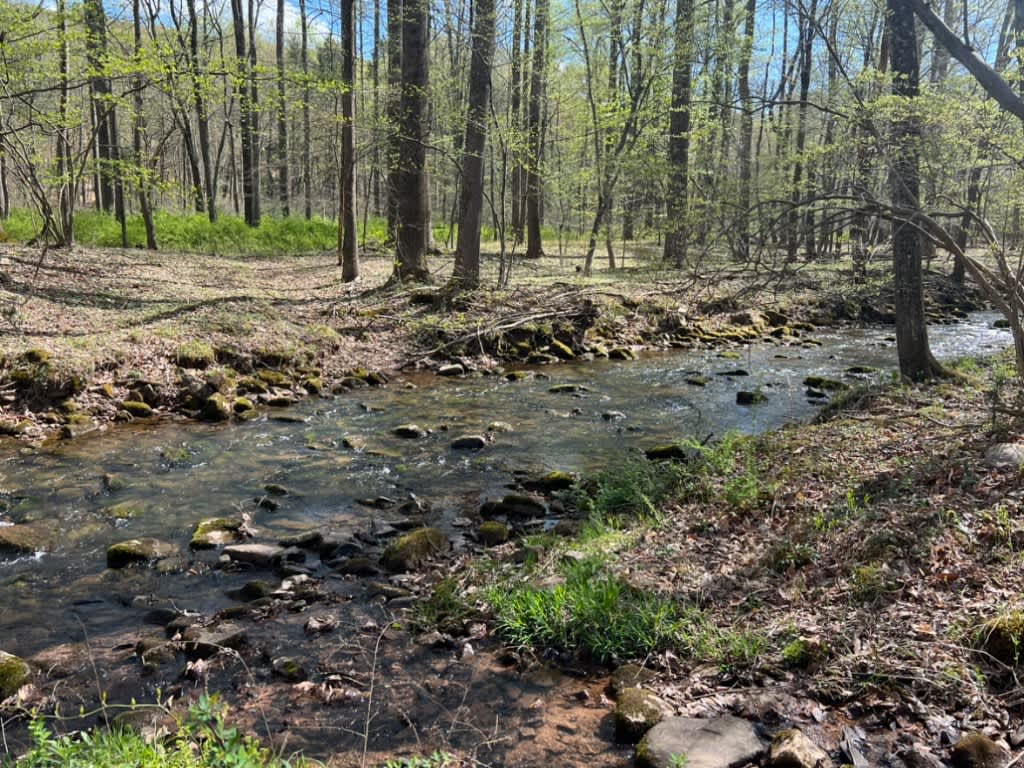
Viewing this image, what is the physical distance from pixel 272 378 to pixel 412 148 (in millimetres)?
7761

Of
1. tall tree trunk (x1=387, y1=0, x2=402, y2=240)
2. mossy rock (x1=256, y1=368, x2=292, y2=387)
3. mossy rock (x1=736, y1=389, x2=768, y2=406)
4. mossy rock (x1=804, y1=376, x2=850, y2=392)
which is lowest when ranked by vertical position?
mossy rock (x1=736, y1=389, x2=768, y2=406)

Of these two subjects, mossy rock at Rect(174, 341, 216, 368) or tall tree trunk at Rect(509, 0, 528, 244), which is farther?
tall tree trunk at Rect(509, 0, 528, 244)

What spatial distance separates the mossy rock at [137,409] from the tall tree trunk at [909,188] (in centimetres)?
Answer: 925

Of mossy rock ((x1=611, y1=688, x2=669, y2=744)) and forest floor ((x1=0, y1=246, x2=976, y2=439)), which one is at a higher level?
forest floor ((x1=0, y1=246, x2=976, y2=439))

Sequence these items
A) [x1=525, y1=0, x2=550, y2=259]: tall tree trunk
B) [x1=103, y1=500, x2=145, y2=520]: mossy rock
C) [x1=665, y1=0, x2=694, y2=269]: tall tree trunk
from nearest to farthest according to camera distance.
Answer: [x1=103, y1=500, x2=145, y2=520]: mossy rock, [x1=665, y1=0, x2=694, y2=269]: tall tree trunk, [x1=525, y1=0, x2=550, y2=259]: tall tree trunk

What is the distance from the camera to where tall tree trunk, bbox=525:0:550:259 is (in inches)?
679

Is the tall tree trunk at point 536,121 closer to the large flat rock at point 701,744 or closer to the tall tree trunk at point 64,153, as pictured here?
the tall tree trunk at point 64,153

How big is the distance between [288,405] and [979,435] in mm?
8618

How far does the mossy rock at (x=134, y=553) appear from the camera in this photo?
5.60 m

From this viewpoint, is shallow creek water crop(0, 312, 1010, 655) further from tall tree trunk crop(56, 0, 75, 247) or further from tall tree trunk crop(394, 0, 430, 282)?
tall tree trunk crop(56, 0, 75, 247)

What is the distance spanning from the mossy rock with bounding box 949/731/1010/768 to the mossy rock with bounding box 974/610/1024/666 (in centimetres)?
53

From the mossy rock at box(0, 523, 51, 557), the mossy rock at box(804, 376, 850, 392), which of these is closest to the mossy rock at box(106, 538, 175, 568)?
the mossy rock at box(0, 523, 51, 557)

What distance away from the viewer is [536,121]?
2108cm

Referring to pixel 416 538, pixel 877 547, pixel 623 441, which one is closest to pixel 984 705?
pixel 877 547
